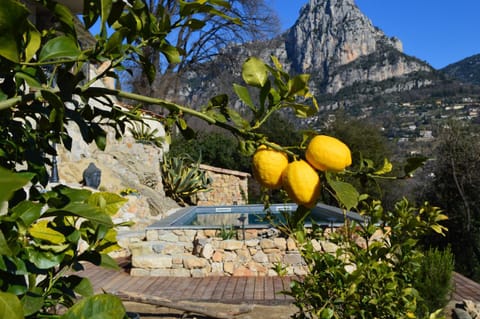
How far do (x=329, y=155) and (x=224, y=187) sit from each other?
496 inches

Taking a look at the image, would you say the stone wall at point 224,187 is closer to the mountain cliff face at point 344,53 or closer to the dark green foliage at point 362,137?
the dark green foliage at point 362,137

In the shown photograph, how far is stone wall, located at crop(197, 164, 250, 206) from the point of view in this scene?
12930mm

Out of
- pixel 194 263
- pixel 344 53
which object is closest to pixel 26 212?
pixel 194 263

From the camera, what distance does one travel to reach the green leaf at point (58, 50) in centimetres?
56

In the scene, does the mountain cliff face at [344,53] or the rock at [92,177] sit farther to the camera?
the mountain cliff face at [344,53]

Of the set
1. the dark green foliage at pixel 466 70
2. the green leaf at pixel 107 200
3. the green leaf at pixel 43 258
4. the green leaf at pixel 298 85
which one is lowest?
the green leaf at pixel 43 258

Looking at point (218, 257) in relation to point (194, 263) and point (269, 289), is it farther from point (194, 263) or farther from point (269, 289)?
point (269, 289)

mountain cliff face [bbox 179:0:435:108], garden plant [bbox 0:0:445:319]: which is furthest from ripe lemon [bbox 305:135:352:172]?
mountain cliff face [bbox 179:0:435:108]

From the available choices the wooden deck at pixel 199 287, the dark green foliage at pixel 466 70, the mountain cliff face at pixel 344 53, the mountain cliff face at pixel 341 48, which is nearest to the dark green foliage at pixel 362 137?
the wooden deck at pixel 199 287

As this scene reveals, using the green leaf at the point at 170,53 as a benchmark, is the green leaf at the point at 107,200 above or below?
below

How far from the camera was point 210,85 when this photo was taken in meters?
22.6

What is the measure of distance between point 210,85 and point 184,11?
877 inches

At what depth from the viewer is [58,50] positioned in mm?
568

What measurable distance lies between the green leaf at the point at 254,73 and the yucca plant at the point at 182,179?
1118cm
